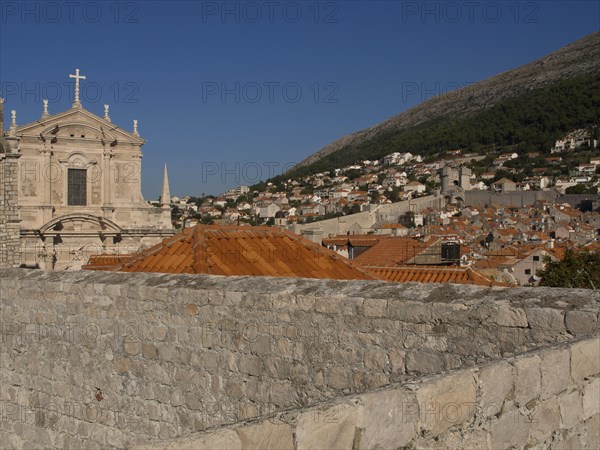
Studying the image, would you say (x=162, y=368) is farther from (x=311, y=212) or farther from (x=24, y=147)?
(x=311, y=212)

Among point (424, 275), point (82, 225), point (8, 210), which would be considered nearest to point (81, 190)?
point (82, 225)

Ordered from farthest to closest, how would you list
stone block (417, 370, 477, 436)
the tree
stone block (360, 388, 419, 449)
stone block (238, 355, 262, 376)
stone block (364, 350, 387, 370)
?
the tree, stone block (238, 355, 262, 376), stone block (364, 350, 387, 370), stone block (417, 370, 477, 436), stone block (360, 388, 419, 449)

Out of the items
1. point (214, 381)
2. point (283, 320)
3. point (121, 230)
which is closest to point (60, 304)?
point (214, 381)

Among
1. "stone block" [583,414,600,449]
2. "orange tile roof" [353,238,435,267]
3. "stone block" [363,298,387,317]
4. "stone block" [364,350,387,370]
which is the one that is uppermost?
"orange tile roof" [353,238,435,267]

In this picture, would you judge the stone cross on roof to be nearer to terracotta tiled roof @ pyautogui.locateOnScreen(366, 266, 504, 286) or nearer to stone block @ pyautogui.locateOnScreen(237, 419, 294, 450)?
terracotta tiled roof @ pyautogui.locateOnScreen(366, 266, 504, 286)

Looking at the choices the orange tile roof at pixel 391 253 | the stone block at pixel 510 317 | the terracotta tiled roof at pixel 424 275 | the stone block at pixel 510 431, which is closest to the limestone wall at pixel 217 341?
the stone block at pixel 510 317

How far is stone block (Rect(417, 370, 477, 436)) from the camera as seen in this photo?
2291 millimetres

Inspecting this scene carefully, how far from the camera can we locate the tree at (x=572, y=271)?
56.0ft

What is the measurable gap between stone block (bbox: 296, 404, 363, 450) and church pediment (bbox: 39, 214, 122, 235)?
2906cm

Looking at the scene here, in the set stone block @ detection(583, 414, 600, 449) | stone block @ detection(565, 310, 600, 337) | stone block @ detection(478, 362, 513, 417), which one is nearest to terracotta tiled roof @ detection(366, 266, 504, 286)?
stone block @ detection(565, 310, 600, 337)

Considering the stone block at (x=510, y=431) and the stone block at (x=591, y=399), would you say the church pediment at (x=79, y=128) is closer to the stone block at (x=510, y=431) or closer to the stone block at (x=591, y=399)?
the stone block at (x=591, y=399)

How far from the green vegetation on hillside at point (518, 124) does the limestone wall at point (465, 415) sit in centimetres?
11307

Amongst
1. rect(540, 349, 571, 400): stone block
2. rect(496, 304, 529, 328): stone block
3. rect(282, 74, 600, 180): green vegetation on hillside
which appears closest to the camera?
rect(540, 349, 571, 400): stone block

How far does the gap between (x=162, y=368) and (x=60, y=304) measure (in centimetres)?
123
